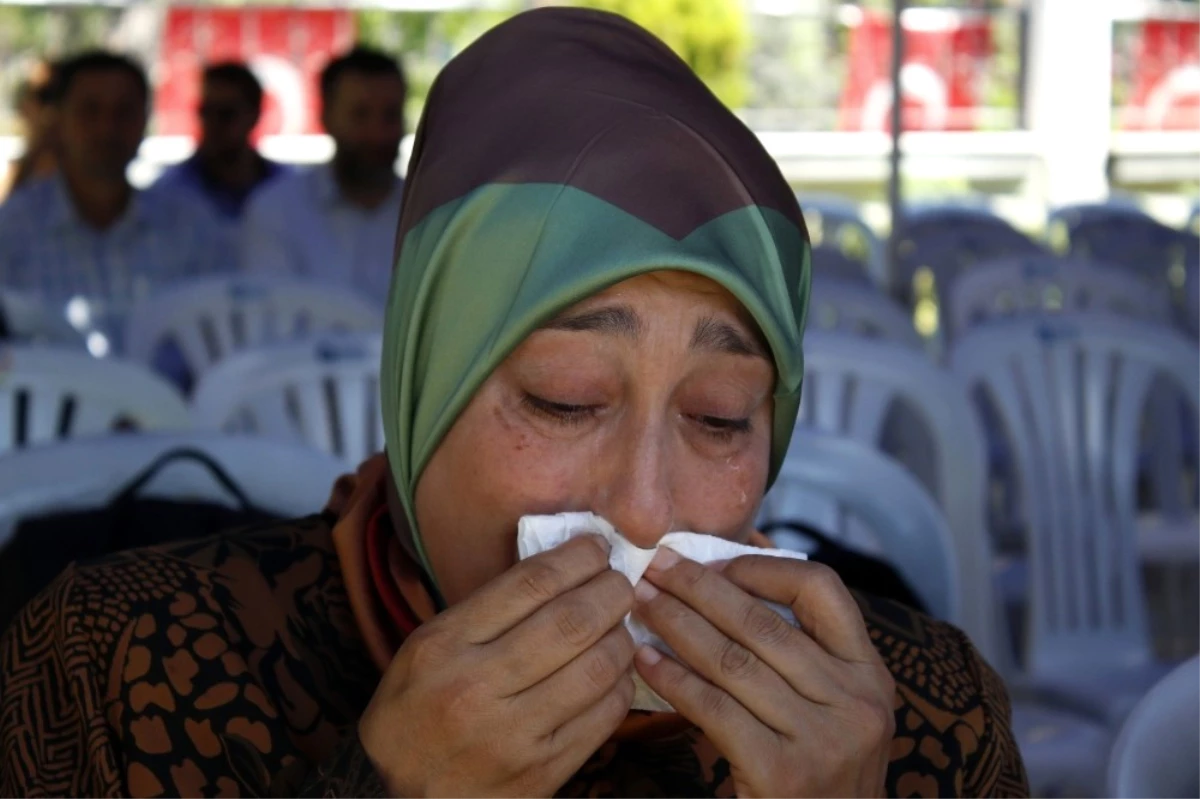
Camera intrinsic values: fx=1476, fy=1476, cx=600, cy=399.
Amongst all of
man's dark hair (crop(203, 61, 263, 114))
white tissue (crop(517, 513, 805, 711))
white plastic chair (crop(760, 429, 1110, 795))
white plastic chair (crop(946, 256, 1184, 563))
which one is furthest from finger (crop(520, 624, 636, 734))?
man's dark hair (crop(203, 61, 263, 114))

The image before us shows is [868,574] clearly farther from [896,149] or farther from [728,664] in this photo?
[896,149]

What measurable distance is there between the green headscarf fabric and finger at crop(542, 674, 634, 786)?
0.33 metres

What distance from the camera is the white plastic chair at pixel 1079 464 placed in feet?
11.0

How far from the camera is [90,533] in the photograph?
195 centimetres

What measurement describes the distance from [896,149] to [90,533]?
4124 mm

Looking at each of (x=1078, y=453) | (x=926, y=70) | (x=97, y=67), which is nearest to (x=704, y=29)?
(x=926, y=70)

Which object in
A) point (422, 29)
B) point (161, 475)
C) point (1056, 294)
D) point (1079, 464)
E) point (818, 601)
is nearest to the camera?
point (818, 601)

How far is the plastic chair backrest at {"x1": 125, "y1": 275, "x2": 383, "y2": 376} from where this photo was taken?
4051 mm

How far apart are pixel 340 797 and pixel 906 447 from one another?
300 cm

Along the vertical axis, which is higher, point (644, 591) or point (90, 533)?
point (644, 591)

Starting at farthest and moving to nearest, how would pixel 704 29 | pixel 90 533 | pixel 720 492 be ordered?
pixel 704 29, pixel 90 533, pixel 720 492

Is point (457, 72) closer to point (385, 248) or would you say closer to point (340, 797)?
point (340, 797)

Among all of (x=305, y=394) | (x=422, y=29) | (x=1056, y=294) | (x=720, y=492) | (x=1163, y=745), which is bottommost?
(x=1056, y=294)

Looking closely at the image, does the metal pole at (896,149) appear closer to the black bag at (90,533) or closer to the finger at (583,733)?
the black bag at (90,533)
